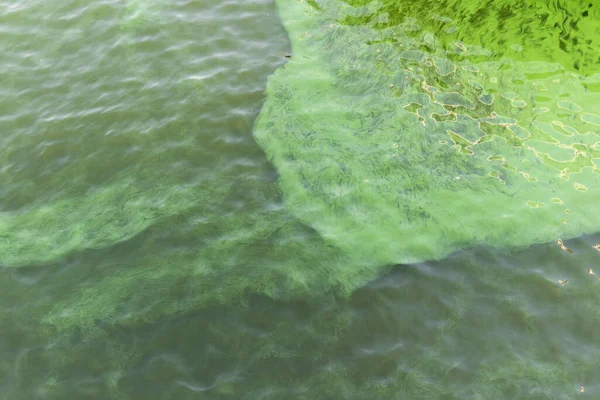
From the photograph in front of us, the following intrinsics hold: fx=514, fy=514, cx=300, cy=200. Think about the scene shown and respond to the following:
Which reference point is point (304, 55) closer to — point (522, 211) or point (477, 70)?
point (477, 70)

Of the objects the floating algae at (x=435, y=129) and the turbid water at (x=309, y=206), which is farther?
the floating algae at (x=435, y=129)

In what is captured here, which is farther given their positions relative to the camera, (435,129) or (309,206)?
(435,129)

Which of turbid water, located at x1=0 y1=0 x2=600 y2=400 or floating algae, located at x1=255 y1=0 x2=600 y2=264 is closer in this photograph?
turbid water, located at x1=0 y1=0 x2=600 y2=400

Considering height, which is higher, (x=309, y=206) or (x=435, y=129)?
(x=435, y=129)
